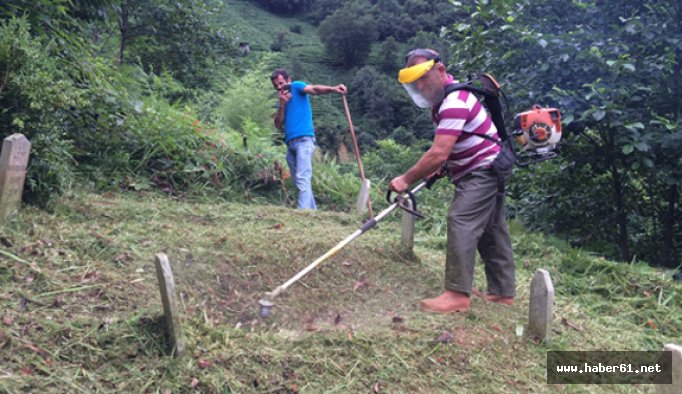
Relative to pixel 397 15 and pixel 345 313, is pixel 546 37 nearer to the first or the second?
pixel 345 313

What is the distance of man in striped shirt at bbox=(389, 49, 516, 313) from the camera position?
3436mm

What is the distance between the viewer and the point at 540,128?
12.3ft

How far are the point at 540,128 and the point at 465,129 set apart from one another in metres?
0.57

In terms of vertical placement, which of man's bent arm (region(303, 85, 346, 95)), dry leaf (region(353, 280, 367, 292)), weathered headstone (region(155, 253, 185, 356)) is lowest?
dry leaf (region(353, 280, 367, 292))

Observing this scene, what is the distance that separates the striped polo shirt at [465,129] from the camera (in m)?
3.43

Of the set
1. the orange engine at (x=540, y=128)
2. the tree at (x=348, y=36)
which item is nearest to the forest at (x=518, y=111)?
the orange engine at (x=540, y=128)

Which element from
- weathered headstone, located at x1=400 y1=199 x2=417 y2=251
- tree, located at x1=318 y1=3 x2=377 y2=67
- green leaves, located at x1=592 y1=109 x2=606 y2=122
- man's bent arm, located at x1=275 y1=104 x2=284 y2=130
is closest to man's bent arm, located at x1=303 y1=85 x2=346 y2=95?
man's bent arm, located at x1=275 y1=104 x2=284 y2=130

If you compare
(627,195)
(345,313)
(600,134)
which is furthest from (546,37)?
(345,313)

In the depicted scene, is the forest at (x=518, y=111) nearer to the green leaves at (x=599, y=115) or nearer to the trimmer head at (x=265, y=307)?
the green leaves at (x=599, y=115)

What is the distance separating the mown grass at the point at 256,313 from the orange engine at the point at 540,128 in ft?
3.77

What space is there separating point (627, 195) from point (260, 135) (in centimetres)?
552

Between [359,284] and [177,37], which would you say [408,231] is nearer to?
[359,284]

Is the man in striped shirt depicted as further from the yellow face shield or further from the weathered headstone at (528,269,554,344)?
the weathered headstone at (528,269,554,344)

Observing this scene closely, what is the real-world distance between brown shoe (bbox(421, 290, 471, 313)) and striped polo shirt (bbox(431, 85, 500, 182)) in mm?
753
